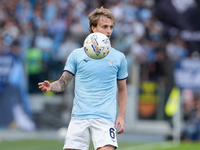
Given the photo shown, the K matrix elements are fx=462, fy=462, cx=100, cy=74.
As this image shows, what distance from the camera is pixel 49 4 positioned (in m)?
17.2

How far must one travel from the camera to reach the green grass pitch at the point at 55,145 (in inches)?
448

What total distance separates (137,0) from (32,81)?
4802 mm

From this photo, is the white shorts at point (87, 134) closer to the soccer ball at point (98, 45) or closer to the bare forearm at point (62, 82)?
the bare forearm at point (62, 82)

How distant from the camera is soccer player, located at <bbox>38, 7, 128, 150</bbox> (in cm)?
525

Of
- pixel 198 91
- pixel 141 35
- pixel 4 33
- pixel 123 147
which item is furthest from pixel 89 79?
pixel 4 33

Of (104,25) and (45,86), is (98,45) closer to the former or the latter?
(104,25)

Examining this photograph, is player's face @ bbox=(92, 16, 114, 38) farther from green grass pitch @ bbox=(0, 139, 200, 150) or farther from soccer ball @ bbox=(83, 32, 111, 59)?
green grass pitch @ bbox=(0, 139, 200, 150)

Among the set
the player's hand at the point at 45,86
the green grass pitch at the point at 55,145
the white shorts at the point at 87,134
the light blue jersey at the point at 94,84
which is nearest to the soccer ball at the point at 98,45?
the light blue jersey at the point at 94,84

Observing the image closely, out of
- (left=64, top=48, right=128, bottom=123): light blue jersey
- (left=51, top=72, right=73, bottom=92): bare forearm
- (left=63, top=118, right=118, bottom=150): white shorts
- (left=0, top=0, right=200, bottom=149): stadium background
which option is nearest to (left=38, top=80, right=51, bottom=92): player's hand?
(left=51, top=72, right=73, bottom=92): bare forearm

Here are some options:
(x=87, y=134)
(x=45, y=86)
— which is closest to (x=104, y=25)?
(x=45, y=86)

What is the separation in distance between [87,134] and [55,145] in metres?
6.68

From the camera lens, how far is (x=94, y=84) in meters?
5.32

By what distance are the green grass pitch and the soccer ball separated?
6.31 metres

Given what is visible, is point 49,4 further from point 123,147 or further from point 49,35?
point 123,147
